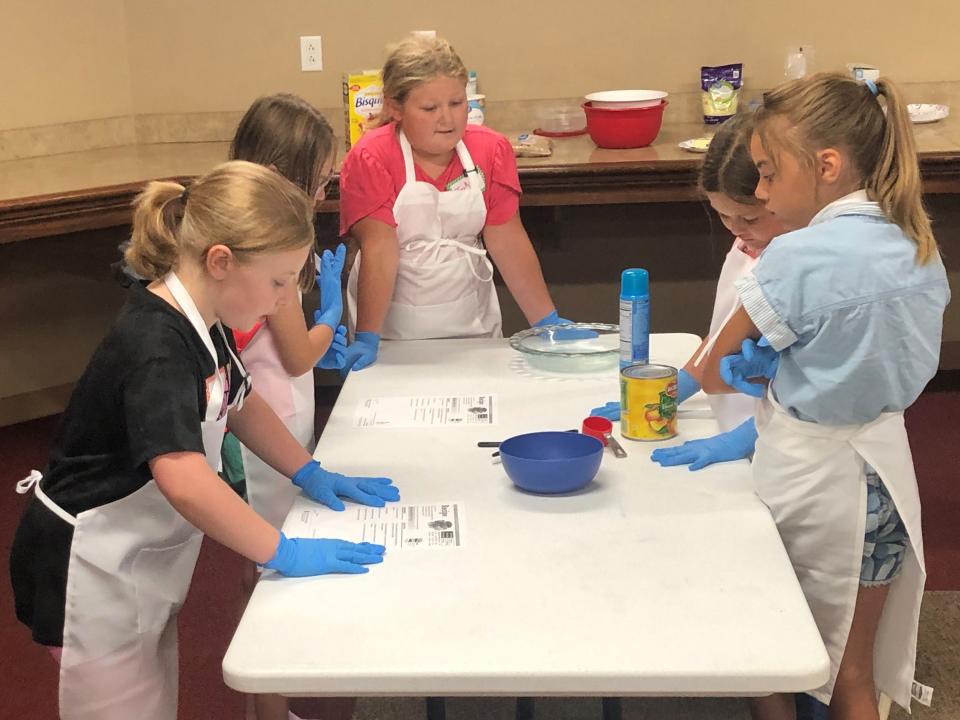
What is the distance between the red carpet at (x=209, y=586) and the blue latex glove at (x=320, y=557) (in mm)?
1083

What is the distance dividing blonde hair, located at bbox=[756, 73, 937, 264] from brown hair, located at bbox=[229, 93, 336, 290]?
80cm

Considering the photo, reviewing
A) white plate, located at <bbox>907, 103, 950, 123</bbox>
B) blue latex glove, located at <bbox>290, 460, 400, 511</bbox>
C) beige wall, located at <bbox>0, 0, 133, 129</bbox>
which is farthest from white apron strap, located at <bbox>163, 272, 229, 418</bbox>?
white plate, located at <bbox>907, 103, 950, 123</bbox>

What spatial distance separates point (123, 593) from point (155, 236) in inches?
19.2

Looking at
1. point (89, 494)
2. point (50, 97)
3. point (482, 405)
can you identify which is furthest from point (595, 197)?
point (89, 494)

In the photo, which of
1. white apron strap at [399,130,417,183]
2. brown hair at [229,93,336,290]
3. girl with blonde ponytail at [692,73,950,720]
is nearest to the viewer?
girl with blonde ponytail at [692,73,950,720]

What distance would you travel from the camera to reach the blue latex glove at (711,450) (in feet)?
5.20

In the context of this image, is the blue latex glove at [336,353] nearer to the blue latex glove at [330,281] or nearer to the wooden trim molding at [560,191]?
the blue latex glove at [330,281]

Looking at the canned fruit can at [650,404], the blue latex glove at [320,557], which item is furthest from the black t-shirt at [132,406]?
the canned fruit can at [650,404]

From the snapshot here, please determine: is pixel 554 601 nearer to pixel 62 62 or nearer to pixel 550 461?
pixel 550 461

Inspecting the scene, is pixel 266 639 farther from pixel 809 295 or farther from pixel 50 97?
pixel 50 97

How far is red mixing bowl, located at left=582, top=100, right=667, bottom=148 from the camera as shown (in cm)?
348

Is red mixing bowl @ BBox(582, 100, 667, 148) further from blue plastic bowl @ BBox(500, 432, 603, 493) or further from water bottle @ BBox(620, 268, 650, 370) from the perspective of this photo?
blue plastic bowl @ BBox(500, 432, 603, 493)

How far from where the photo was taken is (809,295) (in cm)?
142

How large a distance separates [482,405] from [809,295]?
25.1 inches
